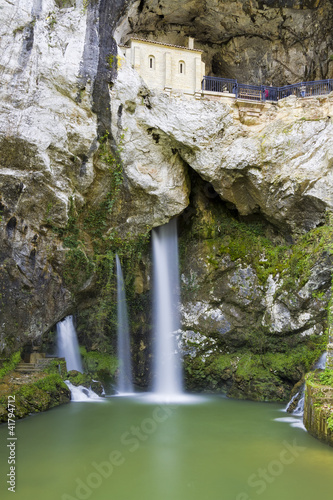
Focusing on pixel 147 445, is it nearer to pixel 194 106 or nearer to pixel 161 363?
pixel 161 363

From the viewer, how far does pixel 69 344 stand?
15.7 metres

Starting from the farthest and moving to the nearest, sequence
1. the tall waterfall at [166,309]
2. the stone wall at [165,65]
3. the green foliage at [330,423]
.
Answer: the stone wall at [165,65] → the tall waterfall at [166,309] → the green foliage at [330,423]

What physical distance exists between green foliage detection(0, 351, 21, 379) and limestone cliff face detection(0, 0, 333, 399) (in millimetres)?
437

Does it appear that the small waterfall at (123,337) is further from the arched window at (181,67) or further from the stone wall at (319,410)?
the arched window at (181,67)

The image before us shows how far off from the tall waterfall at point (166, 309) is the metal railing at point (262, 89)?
7.04m

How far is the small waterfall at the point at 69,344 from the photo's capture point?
603 inches

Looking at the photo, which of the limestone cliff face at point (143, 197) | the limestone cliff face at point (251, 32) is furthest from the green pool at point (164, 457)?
the limestone cliff face at point (251, 32)

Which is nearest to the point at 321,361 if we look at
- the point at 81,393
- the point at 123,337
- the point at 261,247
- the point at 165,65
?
the point at 261,247

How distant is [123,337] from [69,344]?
2.20 meters

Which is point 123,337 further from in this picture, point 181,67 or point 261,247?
point 181,67

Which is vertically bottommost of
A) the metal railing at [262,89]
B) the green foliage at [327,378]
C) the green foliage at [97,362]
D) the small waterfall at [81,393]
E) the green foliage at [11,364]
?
the small waterfall at [81,393]

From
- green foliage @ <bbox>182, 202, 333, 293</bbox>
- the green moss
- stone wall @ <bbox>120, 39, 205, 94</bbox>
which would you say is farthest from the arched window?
green foliage @ <bbox>182, 202, 333, 293</bbox>

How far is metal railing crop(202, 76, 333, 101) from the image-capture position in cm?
1934

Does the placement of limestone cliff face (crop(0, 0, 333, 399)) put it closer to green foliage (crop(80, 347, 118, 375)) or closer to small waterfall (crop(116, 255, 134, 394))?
small waterfall (crop(116, 255, 134, 394))
